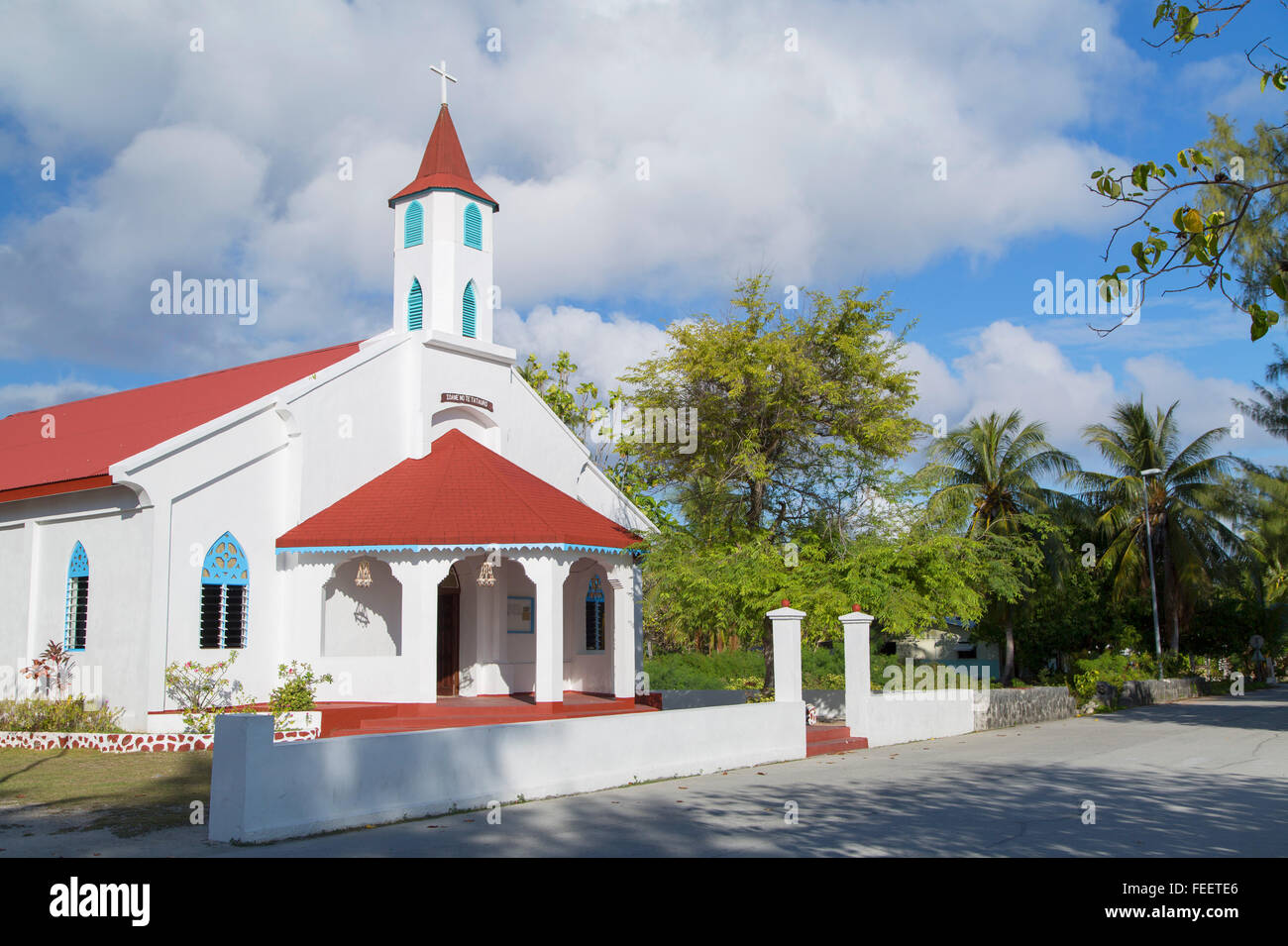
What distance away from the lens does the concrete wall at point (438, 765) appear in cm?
918

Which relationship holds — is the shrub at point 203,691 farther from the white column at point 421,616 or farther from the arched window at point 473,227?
the arched window at point 473,227

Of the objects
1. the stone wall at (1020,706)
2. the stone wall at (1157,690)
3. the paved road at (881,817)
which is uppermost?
the paved road at (881,817)

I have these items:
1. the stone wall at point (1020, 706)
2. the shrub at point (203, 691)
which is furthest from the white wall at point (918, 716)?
the shrub at point (203, 691)

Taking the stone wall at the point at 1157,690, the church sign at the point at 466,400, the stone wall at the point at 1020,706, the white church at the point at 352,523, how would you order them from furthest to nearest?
the stone wall at the point at 1157,690 → the stone wall at the point at 1020,706 → the church sign at the point at 466,400 → the white church at the point at 352,523

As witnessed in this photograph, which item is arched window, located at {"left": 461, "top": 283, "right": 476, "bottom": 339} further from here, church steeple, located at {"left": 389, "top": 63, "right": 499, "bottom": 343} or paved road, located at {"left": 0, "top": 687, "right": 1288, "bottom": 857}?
paved road, located at {"left": 0, "top": 687, "right": 1288, "bottom": 857}

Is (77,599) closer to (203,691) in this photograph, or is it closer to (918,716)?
(203,691)

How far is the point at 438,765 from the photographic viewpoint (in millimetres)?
10898

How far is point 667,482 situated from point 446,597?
491 cm

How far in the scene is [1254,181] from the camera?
66.0 ft

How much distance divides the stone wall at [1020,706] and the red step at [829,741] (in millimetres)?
6136

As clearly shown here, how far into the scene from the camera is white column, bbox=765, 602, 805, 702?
55.4 feet

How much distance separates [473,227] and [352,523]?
Answer: 7.47 metres
